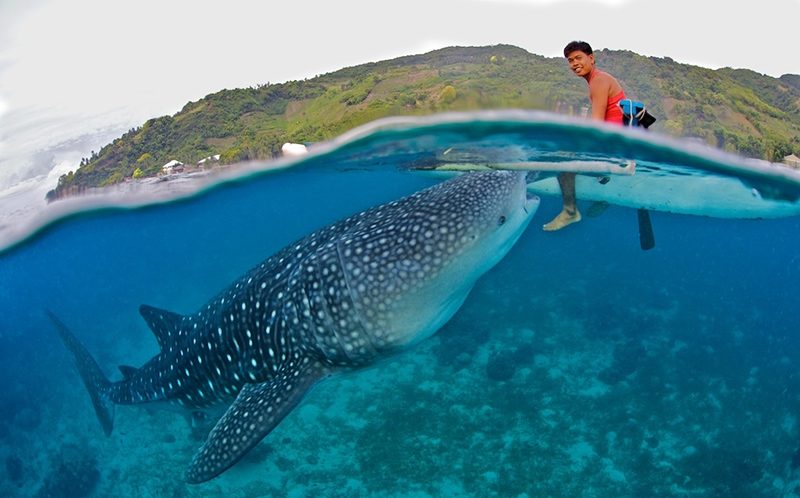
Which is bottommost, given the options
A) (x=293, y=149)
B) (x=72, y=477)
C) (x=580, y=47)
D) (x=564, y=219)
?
(x=72, y=477)

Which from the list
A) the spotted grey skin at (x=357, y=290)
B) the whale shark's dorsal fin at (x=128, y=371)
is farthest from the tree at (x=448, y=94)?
the whale shark's dorsal fin at (x=128, y=371)

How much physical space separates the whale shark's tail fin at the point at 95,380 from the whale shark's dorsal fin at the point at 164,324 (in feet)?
7.08

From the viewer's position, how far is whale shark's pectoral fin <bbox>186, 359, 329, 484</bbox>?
15.8 feet

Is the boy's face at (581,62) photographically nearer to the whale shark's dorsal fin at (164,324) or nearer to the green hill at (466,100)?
the green hill at (466,100)

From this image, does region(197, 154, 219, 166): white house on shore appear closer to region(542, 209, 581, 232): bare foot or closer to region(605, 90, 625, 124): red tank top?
region(542, 209, 581, 232): bare foot

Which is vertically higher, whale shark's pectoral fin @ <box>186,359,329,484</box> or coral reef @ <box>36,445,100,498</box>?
whale shark's pectoral fin @ <box>186,359,329,484</box>

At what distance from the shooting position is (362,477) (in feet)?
31.7

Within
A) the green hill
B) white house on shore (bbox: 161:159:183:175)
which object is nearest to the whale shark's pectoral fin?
the green hill

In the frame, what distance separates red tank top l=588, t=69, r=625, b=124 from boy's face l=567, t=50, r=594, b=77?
0.29 feet

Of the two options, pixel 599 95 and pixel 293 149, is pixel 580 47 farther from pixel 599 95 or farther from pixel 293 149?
pixel 293 149

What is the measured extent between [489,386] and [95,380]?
7839mm

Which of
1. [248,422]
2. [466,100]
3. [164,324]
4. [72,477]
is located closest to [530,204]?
[466,100]

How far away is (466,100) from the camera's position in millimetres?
Result: 6656

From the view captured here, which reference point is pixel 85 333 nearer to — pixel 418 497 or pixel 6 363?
pixel 6 363
